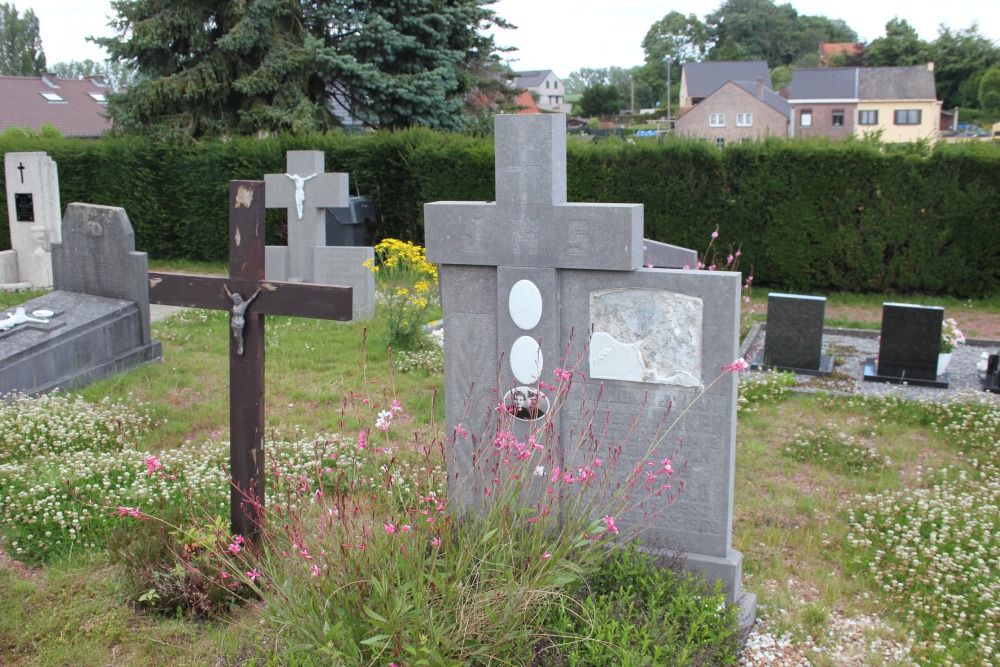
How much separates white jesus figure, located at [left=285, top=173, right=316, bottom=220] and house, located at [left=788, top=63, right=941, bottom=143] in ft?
154

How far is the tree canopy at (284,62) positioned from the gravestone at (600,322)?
14.0 metres

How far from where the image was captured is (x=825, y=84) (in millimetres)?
53812

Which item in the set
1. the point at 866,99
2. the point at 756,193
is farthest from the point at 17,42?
the point at 756,193

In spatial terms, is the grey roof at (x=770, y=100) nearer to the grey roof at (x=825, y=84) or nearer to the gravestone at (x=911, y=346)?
the grey roof at (x=825, y=84)

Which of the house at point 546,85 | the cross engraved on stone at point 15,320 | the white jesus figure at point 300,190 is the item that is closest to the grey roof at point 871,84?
the house at point 546,85

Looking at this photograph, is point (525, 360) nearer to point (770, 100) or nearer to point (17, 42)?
point (770, 100)

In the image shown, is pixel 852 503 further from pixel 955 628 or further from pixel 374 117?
pixel 374 117

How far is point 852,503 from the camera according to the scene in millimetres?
5484

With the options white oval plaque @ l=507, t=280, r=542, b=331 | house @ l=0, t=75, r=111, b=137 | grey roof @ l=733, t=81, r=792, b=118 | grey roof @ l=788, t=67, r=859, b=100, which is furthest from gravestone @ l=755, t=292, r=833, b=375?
grey roof @ l=788, t=67, r=859, b=100

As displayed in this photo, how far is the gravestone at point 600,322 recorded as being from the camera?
13.2ft

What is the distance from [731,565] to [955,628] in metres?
1.06

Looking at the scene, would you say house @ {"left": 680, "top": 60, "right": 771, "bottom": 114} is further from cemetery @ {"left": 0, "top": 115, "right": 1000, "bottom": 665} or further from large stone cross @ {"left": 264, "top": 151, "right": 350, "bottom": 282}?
cemetery @ {"left": 0, "top": 115, "right": 1000, "bottom": 665}

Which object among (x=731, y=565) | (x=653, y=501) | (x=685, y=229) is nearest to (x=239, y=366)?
(x=653, y=501)

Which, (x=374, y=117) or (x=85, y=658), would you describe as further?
(x=374, y=117)
